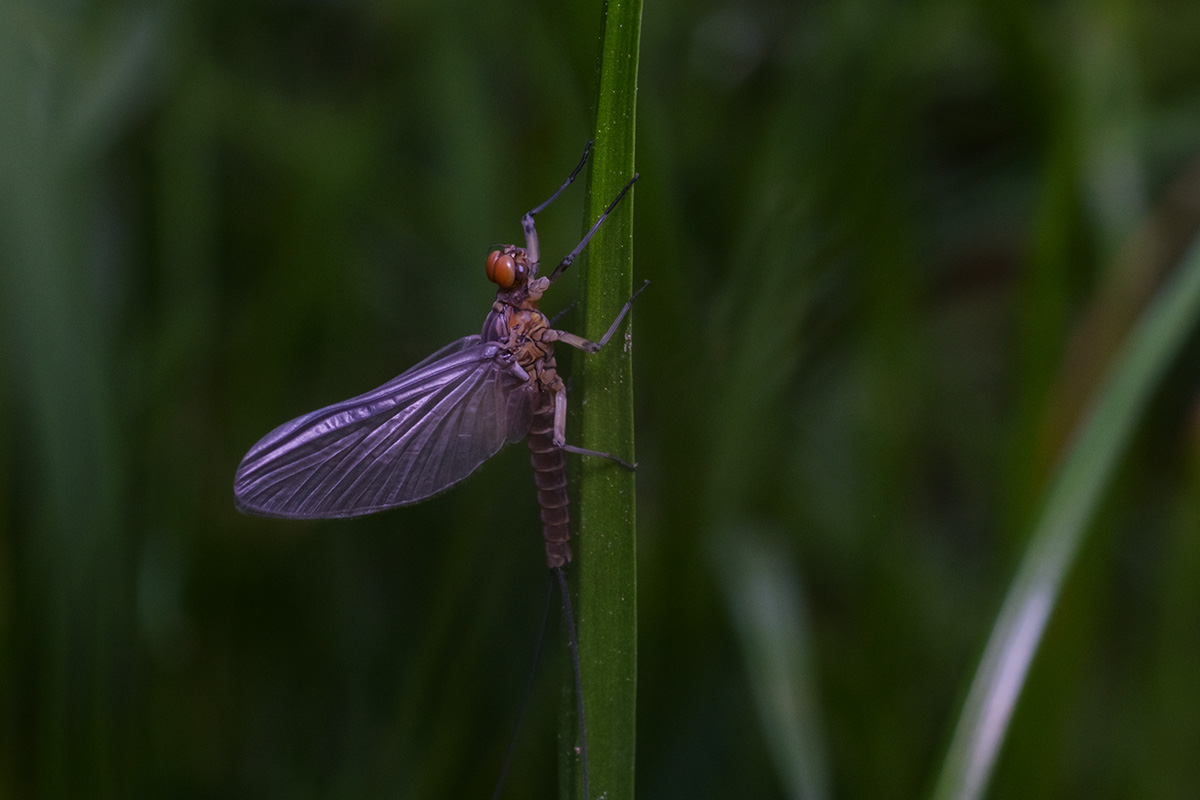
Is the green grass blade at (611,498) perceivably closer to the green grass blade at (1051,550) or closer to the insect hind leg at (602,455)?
the insect hind leg at (602,455)

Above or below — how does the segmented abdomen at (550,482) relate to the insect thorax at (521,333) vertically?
below

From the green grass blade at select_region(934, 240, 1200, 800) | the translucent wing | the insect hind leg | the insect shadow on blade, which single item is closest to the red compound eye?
the insect shadow on blade

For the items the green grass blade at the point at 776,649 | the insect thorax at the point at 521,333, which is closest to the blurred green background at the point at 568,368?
the green grass blade at the point at 776,649

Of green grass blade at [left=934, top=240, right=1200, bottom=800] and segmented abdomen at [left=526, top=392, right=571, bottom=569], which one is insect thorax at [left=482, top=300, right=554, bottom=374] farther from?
green grass blade at [left=934, top=240, right=1200, bottom=800]

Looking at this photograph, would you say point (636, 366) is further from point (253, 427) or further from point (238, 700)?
point (238, 700)

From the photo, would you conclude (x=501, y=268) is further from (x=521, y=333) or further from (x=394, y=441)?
(x=394, y=441)

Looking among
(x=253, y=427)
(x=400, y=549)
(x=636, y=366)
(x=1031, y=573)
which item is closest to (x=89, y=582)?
(x=253, y=427)
